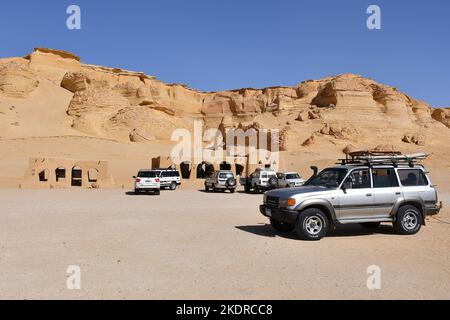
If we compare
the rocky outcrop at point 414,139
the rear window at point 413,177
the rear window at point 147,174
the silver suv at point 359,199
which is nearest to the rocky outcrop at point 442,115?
the rocky outcrop at point 414,139

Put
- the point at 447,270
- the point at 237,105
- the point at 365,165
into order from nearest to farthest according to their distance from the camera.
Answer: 1. the point at 447,270
2. the point at 365,165
3. the point at 237,105

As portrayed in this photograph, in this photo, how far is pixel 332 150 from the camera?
63750 millimetres

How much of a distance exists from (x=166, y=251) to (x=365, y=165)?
5.86 metres

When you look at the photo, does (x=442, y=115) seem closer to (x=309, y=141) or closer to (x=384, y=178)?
(x=309, y=141)

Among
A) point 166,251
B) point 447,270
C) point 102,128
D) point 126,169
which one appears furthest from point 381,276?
point 102,128

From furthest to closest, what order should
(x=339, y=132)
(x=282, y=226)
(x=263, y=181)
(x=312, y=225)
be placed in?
(x=339, y=132)
(x=263, y=181)
(x=282, y=226)
(x=312, y=225)

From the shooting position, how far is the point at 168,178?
3128cm

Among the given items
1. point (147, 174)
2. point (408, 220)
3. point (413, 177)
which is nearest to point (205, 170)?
point (147, 174)

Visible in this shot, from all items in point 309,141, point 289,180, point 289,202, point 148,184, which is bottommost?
point 289,202

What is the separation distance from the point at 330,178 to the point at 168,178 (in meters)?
21.9

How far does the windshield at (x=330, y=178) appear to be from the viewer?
10222 millimetres

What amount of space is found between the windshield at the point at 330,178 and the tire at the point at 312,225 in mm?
964
